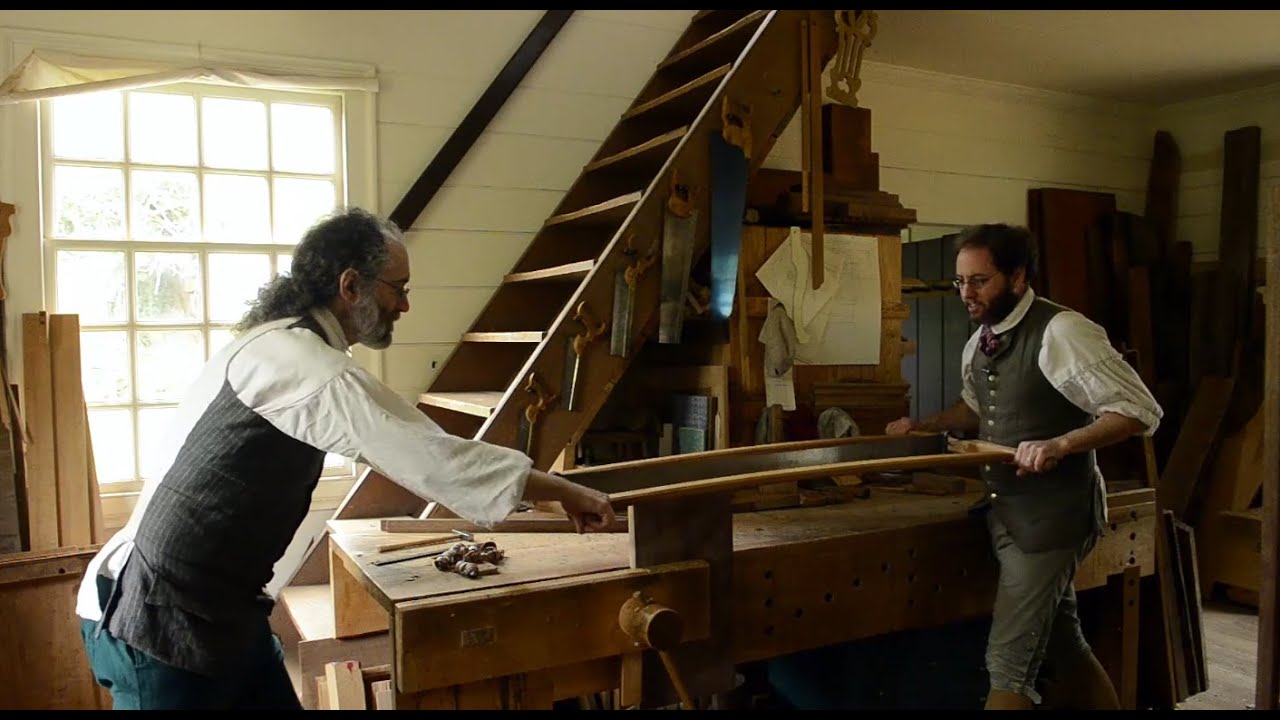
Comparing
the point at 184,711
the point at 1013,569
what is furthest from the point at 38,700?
the point at 1013,569

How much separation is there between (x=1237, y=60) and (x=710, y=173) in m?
3.46

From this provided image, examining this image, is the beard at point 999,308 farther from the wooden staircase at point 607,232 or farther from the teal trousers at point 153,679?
the teal trousers at point 153,679

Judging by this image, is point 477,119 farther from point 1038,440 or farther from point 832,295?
point 1038,440

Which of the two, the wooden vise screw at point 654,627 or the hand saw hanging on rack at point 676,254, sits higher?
the hand saw hanging on rack at point 676,254

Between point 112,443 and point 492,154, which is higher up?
point 492,154

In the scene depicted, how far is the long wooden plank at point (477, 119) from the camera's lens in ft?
11.2

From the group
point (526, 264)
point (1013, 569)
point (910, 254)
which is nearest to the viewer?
point (1013, 569)

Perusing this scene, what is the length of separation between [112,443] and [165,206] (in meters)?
0.84

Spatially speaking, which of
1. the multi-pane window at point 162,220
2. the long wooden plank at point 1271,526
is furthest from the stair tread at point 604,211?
the long wooden plank at point 1271,526

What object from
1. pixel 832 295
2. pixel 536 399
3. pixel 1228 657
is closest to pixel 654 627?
pixel 536 399

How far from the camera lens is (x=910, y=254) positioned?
5.36 m

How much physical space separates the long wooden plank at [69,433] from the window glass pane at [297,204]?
0.74 meters

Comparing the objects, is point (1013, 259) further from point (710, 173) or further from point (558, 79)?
point (558, 79)

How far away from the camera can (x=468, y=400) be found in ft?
10.2
